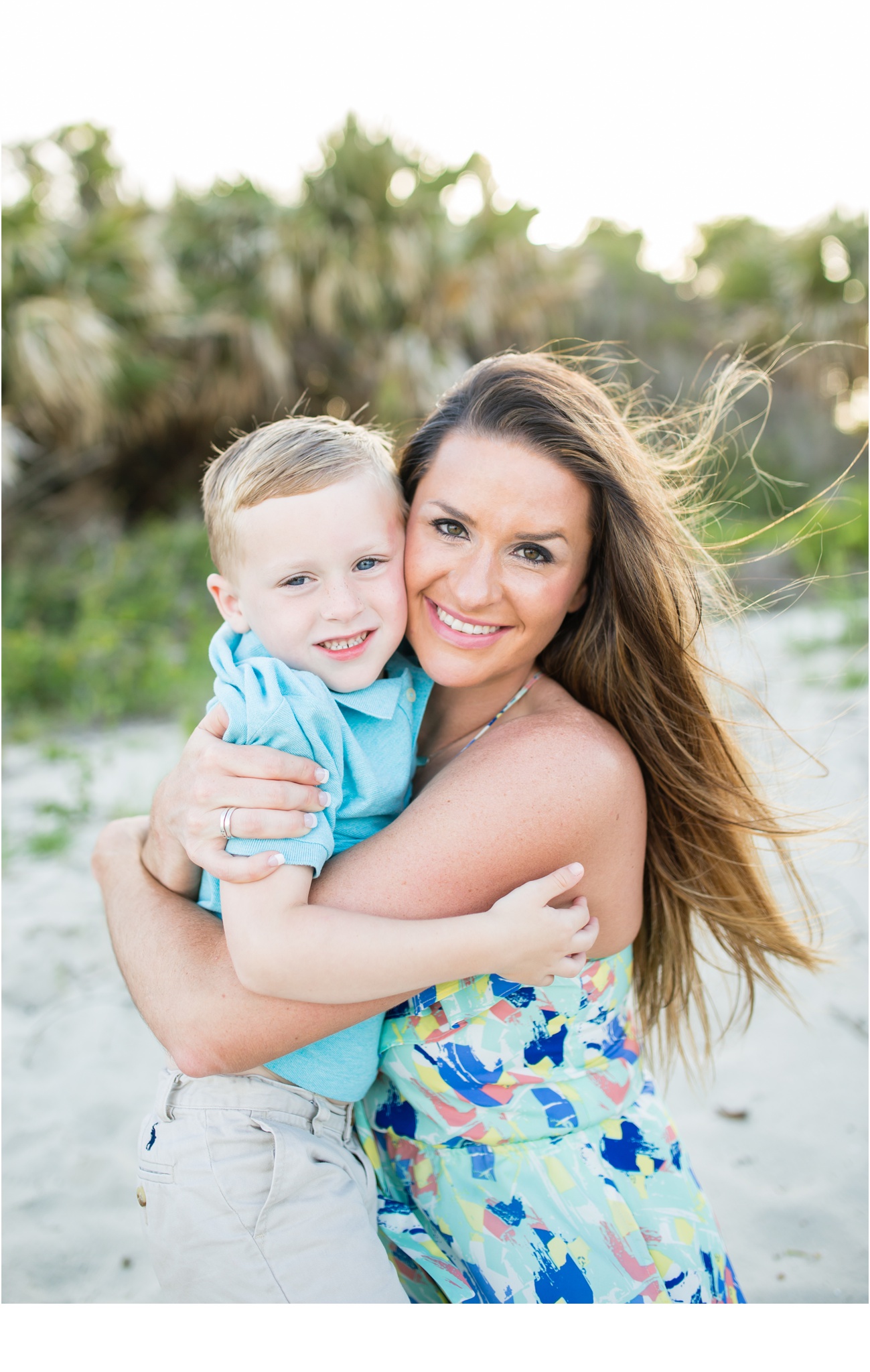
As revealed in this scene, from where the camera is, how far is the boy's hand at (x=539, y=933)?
1596 mm

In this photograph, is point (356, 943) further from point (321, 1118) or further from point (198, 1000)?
point (321, 1118)

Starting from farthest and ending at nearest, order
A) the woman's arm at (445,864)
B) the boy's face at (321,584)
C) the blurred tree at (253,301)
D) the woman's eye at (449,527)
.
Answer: the blurred tree at (253,301), the woman's eye at (449,527), the boy's face at (321,584), the woman's arm at (445,864)

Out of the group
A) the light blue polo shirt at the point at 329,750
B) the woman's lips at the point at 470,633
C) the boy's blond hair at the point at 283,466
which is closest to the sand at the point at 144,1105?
the woman's lips at the point at 470,633

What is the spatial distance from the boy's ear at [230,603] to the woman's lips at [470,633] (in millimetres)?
424

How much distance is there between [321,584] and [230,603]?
253 mm

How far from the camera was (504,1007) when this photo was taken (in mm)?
1770

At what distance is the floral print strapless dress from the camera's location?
5.79ft

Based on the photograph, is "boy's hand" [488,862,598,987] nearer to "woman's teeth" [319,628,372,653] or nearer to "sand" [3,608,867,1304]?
"woman's teeth" [319,628,372,653]

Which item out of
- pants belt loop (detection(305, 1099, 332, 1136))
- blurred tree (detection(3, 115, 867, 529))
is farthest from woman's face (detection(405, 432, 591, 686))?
blurred tree (detection(3, 115, 867, 529))

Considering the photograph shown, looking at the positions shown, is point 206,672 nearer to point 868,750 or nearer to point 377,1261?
point 868,750

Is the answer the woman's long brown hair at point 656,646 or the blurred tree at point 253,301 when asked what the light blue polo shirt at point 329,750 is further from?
the blurred tree at point 253,301

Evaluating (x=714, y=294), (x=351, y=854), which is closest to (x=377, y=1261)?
(x=351, y=854)

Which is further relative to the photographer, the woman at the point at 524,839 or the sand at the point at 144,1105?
the sand at the point at 144,1105

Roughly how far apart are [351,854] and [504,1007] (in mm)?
439
